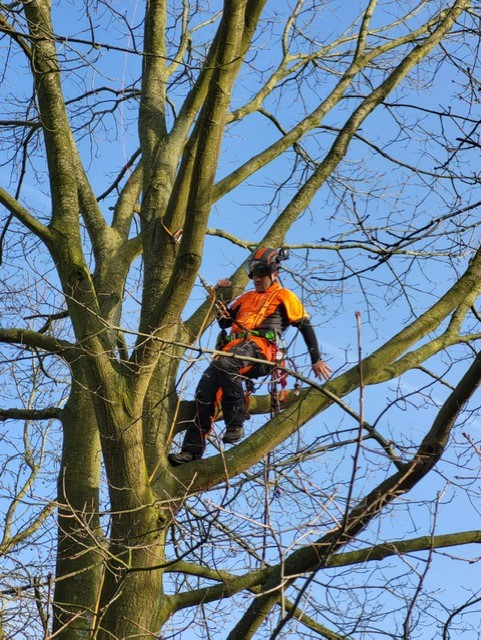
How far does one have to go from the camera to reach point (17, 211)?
619 cm

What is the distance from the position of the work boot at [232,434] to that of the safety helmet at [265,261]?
3.34 feet

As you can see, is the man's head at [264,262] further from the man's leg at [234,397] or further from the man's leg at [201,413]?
the man's leg at [201,413]

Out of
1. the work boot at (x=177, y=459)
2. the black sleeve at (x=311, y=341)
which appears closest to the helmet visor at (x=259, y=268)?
the black sleeve at (x=311, y=341)

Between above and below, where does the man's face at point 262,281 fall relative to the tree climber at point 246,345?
above

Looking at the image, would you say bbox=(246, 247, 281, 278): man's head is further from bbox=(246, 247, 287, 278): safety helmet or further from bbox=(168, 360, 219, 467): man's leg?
bbox=(168, 360, 219, 467): man's leg

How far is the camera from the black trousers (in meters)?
5.94

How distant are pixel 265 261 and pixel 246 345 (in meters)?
0.60

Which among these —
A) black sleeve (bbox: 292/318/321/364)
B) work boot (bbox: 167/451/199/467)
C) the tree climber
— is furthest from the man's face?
work boot (bbox: 167/451/199/467)

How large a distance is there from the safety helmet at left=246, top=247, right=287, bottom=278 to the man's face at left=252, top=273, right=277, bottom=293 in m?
0.02

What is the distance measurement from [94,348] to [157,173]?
2.09m

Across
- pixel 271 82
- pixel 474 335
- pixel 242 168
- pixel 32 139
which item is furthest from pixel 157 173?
pixel 474 335

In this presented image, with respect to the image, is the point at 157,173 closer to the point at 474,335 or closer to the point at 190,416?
the point at 190,416

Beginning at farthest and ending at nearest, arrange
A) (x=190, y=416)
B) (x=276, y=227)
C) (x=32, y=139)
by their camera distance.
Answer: (x=32, y=139)
(x=276, y=227)
(x=190, y=416)

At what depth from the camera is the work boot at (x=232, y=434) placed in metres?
5.99
